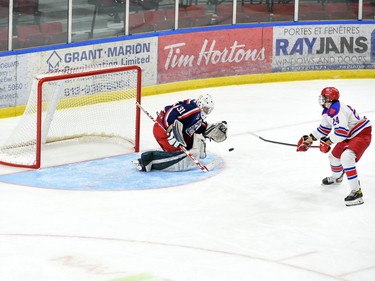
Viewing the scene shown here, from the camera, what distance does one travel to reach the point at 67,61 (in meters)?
11.8

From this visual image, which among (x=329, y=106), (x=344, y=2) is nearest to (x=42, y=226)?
(x=329, y=106)

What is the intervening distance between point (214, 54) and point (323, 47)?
167cm

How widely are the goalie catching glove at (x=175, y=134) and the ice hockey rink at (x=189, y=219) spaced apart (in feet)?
0.95

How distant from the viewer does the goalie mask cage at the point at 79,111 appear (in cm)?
945

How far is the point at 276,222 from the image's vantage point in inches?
311

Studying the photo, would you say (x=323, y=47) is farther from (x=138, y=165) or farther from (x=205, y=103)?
(x=138, y=165)

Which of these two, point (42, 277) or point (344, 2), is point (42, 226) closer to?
point (42, 277)

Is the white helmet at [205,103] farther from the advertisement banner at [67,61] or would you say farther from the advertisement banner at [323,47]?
the advertisement banner at [323,47]

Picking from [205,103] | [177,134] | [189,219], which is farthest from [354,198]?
[177,134]

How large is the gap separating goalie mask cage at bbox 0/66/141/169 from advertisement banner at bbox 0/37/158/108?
3.22 ft

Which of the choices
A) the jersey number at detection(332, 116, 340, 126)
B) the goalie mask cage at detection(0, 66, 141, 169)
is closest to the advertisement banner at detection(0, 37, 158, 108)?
the goalie mask cage at detection(0, 66, 141, 169)

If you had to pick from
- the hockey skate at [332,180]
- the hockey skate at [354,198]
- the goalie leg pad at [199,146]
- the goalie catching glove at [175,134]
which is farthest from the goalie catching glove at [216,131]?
the hockey skate at [354,198]

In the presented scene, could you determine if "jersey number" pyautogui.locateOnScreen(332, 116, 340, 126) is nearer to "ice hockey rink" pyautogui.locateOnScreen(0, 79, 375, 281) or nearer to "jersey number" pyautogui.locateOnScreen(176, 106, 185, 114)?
"ice hockey rink" pyautogui.locateOnScreen(0, 79, 375, 281)

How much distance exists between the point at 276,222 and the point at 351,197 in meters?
0.78
